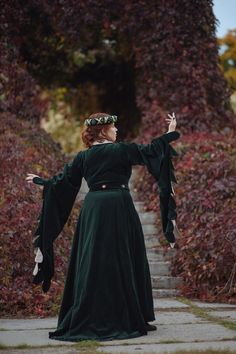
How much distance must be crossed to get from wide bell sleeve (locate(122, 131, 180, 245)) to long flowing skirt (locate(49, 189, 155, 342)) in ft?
0.87

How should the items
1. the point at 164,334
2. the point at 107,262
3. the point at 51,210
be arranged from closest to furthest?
1. the point at 164,334
2. the point at 107,262
3. the point at 51,210

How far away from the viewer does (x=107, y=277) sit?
5.07 m

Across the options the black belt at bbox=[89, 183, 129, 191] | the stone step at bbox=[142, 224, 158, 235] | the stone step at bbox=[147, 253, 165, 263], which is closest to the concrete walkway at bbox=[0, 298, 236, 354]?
the black belt at bbox=[89, 183, 129, 191]

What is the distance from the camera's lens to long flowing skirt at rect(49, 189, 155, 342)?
5.00 m

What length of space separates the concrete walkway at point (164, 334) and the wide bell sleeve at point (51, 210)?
47 cm

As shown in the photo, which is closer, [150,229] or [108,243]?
[108,243]

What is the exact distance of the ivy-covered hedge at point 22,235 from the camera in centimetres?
630

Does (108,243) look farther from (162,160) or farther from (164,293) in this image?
(164,293)

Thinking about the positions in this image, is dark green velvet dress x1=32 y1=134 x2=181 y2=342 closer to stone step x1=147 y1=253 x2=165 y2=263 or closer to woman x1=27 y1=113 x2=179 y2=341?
woman x1=27 y1=113 x2=179 y2=341

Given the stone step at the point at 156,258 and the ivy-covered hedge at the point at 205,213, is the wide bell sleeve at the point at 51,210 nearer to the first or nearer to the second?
the ivy-covered hedge at the point at 205,213

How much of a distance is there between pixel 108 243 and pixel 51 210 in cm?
66

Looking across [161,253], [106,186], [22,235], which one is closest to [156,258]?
[161,253]

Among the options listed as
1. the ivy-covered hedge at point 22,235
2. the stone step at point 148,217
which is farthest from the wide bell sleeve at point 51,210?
the stone step at point 148,217

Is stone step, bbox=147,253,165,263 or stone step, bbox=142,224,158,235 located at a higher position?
stone step, bbox=142,224,158,235
